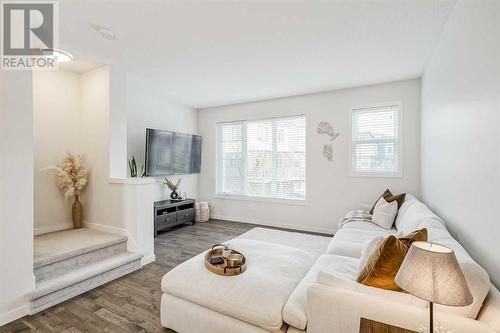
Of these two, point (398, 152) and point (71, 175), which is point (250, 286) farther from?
point (398, 152)

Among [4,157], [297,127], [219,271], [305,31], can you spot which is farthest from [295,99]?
[4,157]

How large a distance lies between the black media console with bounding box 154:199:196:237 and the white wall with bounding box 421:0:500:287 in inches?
159

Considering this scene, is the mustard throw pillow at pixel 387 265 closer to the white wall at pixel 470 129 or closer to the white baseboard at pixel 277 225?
the white wall at pixel 470 129

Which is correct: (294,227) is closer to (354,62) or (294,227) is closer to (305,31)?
(354,62)

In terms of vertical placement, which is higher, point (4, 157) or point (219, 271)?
point (4, 157)

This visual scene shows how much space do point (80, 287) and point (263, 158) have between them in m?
3.70

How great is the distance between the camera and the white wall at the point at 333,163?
3.85 metres

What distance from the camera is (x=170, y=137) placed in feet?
15.2

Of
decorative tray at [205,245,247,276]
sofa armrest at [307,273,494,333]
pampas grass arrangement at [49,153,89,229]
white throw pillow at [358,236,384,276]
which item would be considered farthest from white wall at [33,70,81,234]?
white throw pillow at [358,236,384,276]

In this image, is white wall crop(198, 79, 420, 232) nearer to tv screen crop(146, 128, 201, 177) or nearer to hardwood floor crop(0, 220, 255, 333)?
tv screen crop(146, 128, 201, 177)

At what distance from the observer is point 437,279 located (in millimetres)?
932

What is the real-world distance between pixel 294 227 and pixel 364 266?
3.34 meters

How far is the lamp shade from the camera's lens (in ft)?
2.99

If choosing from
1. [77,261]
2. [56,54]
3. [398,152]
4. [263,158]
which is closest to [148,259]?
[77,261]
